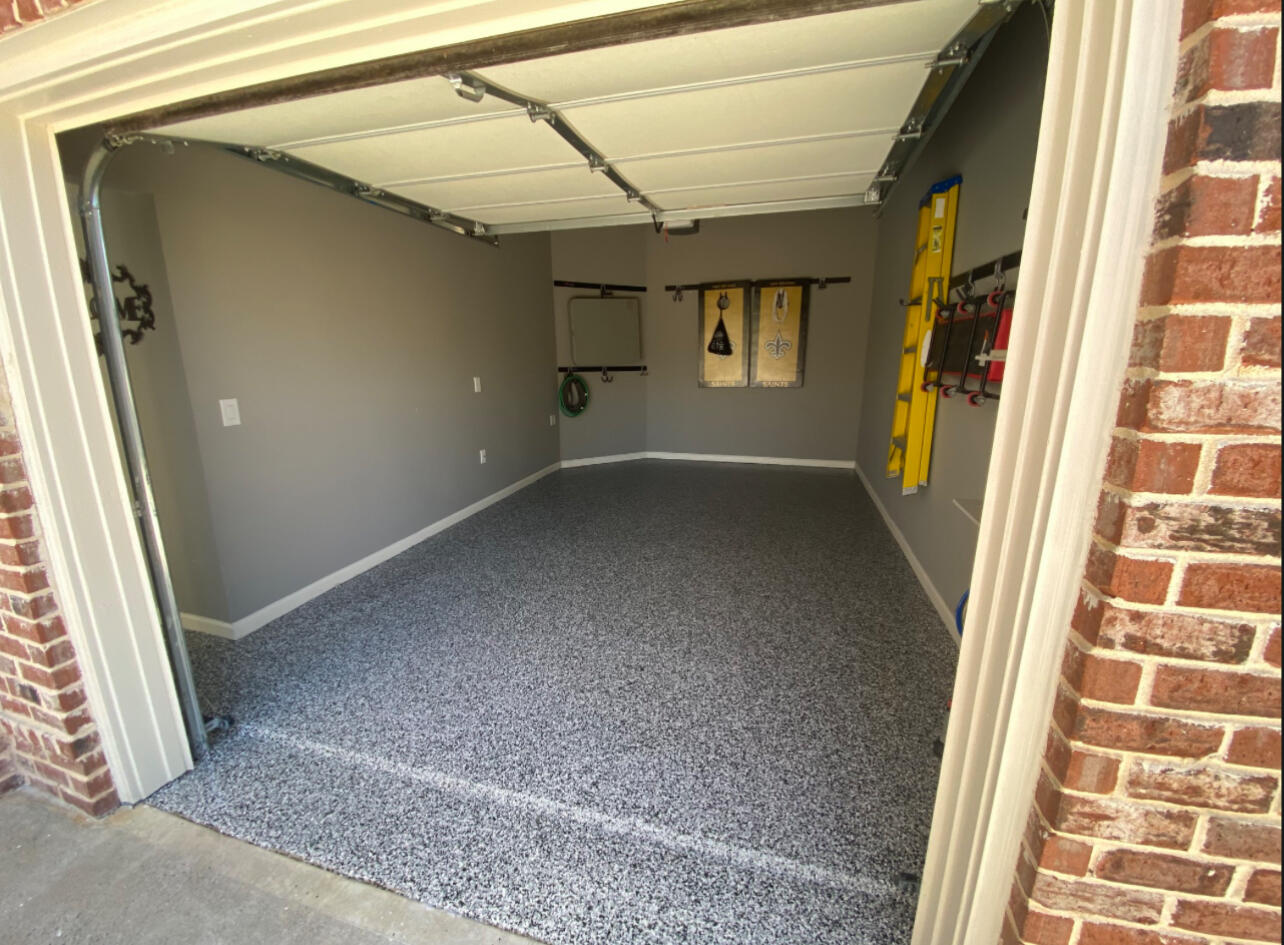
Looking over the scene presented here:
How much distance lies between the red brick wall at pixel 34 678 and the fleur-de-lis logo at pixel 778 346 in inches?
219

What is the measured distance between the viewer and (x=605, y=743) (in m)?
1.85

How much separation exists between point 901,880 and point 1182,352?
4.63 ft

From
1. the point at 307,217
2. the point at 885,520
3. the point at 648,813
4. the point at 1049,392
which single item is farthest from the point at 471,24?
the point at 885,520

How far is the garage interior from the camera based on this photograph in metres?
1.41

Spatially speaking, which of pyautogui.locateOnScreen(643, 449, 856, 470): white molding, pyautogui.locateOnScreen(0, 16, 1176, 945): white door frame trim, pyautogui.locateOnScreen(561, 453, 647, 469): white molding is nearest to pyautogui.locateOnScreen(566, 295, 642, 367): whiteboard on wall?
pyautogui.locateOnScreen(561, 453, 647, 469): white molding

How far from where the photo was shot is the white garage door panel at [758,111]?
1547 millimetres

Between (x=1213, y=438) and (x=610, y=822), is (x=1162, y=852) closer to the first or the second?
(x=1213, y=438)

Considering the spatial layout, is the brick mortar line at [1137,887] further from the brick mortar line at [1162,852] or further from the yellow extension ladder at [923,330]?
the yellow extension ladder at [923,330]

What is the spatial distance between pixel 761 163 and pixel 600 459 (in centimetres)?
427

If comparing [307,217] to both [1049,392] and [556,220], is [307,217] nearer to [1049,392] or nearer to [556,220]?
[556,220]

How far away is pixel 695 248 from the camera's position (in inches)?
228

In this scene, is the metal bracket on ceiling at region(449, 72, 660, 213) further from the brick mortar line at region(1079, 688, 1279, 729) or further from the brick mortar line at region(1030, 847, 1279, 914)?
the brick mortar line at region(1030, 847, 1279, 914)

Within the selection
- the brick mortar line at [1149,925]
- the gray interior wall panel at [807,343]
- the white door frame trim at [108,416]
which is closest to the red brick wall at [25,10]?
the white door frame trim at [108,416]

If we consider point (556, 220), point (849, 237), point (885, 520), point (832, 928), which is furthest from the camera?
point (849, 237)
